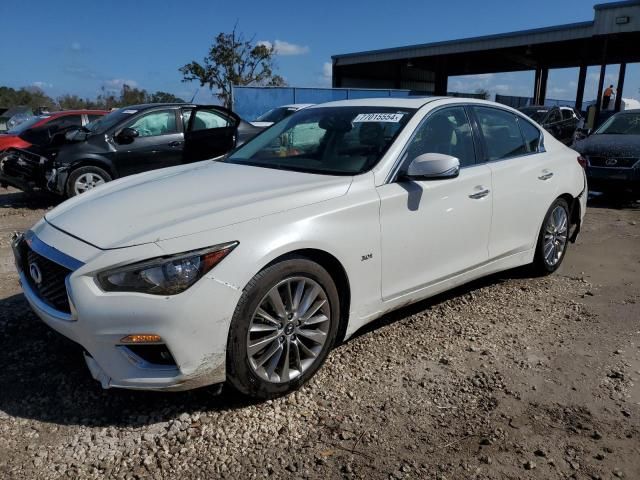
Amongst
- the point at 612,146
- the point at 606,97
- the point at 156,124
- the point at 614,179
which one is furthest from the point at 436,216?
the point at 606,97

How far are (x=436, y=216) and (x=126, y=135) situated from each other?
6245mm

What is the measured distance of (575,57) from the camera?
98.5 ft

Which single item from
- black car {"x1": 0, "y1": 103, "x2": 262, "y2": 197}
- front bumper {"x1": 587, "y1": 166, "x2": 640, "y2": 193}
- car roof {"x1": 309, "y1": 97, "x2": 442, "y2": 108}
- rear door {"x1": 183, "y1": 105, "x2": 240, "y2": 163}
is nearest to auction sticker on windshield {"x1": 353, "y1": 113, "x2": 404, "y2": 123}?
car roof {"x1": 309, "y1": 97, "x2": 442, "y2": 108}

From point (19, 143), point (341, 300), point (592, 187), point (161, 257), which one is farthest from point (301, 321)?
point (19, 143)

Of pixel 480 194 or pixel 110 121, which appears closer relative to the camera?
pixel 480 194

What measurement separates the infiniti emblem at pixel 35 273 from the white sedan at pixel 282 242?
0.05ft

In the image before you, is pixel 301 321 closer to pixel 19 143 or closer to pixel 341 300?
pixel 341 300

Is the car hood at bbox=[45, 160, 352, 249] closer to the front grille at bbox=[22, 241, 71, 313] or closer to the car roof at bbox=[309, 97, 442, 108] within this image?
the front grille at bbox=[22, 241, 71, 313]

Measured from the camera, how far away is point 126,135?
8.37 m

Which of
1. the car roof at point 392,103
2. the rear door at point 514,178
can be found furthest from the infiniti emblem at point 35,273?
the rear door at point 514,178

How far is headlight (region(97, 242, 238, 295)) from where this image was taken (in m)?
2.49

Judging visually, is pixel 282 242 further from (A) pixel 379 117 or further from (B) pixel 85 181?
(B) pixel 85 181

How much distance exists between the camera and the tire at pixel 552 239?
4.82m

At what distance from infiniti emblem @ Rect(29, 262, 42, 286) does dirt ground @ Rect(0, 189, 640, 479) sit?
0.40 meters
